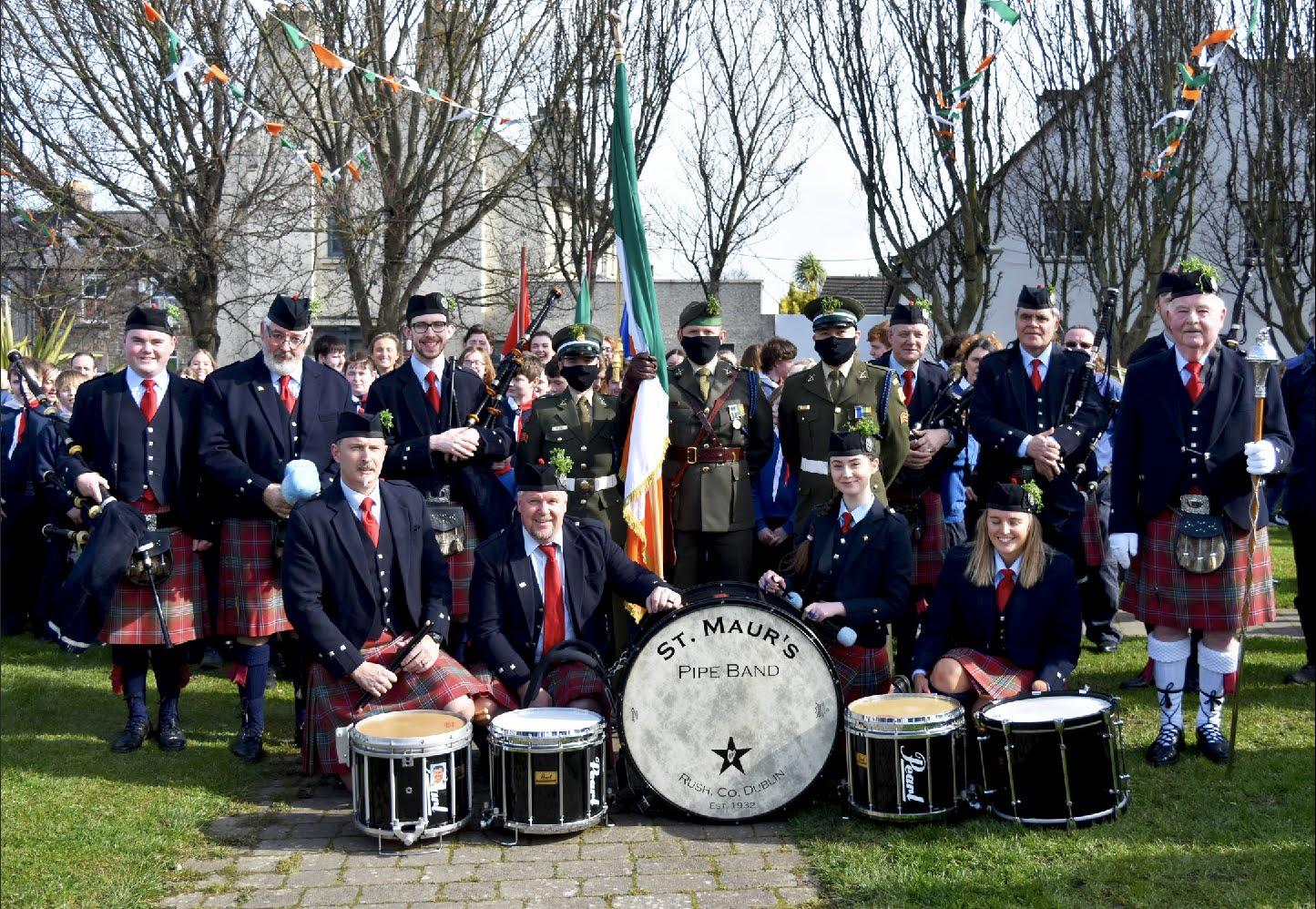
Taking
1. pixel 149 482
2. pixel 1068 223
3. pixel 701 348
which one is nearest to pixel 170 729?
pixel 149 482

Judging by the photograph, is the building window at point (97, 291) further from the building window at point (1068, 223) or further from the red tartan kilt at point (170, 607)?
the building window at point (1068, 223)

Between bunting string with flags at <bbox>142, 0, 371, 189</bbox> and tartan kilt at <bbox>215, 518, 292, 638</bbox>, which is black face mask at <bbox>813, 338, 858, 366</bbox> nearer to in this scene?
tartan kilt at <bbox>215, 518, 292, 638</bbox>

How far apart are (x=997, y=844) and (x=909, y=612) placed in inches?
75.6

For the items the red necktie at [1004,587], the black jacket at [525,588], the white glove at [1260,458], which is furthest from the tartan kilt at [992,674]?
the black jacket at [525,588]

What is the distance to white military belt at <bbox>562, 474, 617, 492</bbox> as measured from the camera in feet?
20.3

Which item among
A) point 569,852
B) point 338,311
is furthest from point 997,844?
point 338,311

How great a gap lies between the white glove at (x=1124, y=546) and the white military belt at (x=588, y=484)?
233cm

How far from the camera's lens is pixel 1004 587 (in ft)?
16.6

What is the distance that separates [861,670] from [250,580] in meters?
2.75

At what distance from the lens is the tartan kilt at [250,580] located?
18.7 feet

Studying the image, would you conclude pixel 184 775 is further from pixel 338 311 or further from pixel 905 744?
pixel 338 311

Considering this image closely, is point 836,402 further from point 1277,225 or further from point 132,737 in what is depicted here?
point 1277,225

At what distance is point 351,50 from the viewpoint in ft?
42.5

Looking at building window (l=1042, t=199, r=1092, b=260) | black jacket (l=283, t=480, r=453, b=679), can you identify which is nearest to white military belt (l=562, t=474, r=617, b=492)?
black jacket (l=283, t=480, r=453, b=679)
